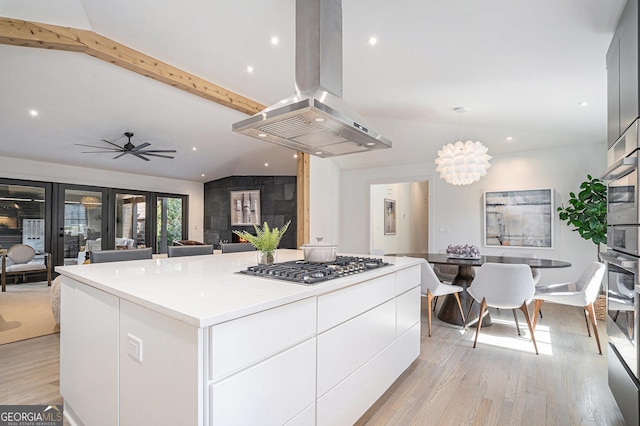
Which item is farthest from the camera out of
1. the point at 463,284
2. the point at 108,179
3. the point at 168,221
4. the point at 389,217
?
the point at 168,221

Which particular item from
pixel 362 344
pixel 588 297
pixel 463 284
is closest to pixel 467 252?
pixel 463 284

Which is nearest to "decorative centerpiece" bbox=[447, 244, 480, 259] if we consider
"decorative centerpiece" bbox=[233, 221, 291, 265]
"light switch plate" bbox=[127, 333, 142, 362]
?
"decorative centerpiece" bbox=[233, 221, 291, 265]

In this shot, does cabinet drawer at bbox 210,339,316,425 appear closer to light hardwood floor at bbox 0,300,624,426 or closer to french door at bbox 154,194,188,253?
light hardwood floor at bbox 0,300,624,426

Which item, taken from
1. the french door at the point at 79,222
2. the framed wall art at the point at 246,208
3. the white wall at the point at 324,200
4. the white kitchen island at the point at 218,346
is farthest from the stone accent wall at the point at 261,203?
the white kitchen island at the point at 218,346

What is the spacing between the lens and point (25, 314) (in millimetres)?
4012

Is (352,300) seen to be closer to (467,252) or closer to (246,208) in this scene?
(467,252)

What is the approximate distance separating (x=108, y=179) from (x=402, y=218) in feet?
22.8

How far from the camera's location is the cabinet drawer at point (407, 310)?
2.31m

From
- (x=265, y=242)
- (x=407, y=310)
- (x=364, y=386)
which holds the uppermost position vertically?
(x=265, y=242)

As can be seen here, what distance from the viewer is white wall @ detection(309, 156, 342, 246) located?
228 inches

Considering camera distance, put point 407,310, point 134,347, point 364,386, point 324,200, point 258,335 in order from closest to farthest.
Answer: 1. point 258,335
2. point 134,347
3. point 364,386
4. point 407,310
5. point 324,200

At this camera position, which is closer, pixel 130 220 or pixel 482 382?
pixel 482 382

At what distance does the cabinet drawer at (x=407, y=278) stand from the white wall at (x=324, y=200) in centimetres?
312

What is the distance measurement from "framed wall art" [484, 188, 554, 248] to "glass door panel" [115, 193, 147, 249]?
7554 mm
